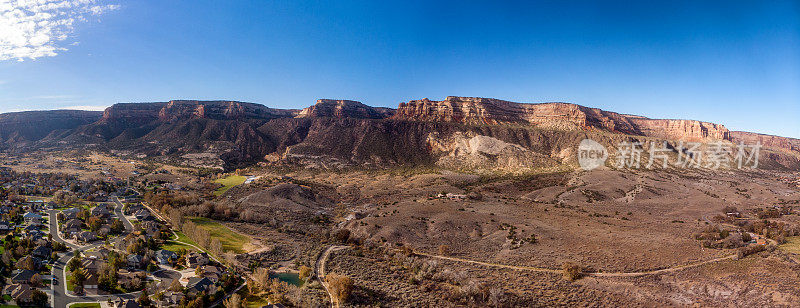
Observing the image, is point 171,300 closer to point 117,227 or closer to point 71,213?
point 117,227

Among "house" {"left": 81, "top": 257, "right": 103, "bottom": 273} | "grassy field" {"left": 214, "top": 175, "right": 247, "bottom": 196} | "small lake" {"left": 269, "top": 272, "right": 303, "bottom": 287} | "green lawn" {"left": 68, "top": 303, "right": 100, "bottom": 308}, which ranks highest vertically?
"house" {"left": 81, "top": 257, "right": 103, "bottom": 273}

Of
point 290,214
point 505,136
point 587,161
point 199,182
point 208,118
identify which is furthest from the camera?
point 208,118

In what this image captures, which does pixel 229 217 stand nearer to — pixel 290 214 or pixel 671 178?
pixel 290 214

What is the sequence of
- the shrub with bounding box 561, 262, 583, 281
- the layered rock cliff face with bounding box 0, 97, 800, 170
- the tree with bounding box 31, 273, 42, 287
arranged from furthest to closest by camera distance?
1. the layered rock cliff face with bounding box 0, 97, 800, 170
2. the shrub with bounding box 561, 262, 583, 281
3. the tree with bounding box 31, 273, 42, 287

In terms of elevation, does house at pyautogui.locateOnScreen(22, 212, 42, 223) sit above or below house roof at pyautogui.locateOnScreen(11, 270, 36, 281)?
below

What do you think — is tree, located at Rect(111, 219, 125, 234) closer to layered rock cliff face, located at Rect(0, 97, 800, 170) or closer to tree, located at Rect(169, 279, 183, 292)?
tree, located at Rect(169, 279, 183, 292)

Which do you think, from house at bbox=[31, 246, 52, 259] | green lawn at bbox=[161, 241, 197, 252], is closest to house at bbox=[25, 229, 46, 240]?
house at bbox=[31, 246, 52, 259]

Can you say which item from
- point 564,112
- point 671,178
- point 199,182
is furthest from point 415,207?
point 564,112
